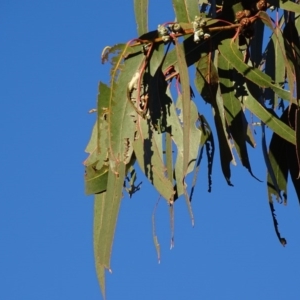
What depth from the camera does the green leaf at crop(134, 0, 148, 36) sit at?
4.98ft

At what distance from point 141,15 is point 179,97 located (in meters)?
0.16

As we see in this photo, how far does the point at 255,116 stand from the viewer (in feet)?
5.00

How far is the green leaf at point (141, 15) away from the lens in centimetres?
152

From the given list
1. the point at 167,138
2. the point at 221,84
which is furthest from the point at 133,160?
the point at 221,84

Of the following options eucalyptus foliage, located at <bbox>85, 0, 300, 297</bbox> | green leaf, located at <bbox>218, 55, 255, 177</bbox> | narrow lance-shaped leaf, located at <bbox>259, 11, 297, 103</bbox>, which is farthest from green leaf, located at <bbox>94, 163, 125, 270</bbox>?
narrow lance-shaped leaf, located at <bbox>259, 11, 297, 103</bbox>

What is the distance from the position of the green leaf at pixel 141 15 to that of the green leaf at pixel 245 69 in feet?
0.48

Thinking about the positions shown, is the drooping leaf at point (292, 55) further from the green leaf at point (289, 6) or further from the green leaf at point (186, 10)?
the green leaf at point (186, 10)

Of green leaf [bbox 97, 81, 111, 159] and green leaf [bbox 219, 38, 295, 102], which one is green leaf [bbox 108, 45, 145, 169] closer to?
green leaf [bbox 97, 81, 111, 159]

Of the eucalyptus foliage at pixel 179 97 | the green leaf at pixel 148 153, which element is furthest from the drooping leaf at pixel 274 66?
the green leaf at pixel 148 153

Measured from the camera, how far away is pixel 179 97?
155 cm

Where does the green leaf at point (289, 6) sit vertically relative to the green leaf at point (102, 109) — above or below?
above

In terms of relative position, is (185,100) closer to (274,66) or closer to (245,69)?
(245,69)

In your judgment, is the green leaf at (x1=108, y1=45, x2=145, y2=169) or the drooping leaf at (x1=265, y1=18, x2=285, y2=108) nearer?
the green leaf at (x1=108, y1=45, x2=145, y2=169)

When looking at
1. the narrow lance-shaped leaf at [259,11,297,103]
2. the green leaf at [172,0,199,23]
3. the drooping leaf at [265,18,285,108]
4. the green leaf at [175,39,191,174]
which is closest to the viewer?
the green leaf at [175,39,191,174]
